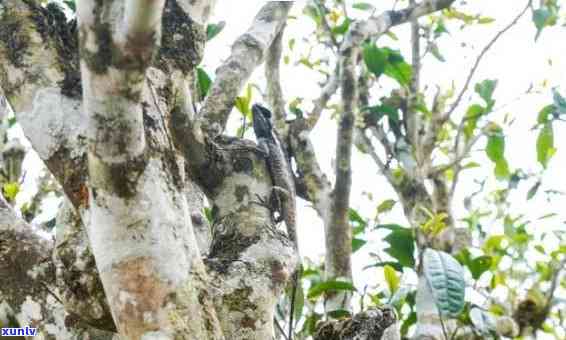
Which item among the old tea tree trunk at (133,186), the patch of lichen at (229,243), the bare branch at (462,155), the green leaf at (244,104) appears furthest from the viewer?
the bare branch at (462,155)

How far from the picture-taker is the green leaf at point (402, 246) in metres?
2.30

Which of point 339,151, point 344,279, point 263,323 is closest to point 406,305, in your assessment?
point 344,279

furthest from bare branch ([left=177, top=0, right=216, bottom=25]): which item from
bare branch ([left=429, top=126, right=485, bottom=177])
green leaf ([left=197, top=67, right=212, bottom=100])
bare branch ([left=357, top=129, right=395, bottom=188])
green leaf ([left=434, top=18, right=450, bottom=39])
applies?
green leaf ([left=434, top=18, right=450, bottom=39])

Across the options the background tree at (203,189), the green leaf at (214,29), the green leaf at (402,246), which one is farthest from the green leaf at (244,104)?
the green leaf at (402,246)

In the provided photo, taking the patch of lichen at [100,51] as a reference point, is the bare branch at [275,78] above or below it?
above

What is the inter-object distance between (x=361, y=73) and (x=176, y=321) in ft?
8.24

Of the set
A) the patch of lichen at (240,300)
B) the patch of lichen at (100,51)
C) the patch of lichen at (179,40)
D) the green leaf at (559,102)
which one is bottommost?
the patch of lichen at (240,300)

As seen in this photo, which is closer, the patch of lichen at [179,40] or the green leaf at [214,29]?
the patch of lichen at [179,40]

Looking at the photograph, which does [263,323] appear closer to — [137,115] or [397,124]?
[137,115]

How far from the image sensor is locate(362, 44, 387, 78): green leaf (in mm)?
3053

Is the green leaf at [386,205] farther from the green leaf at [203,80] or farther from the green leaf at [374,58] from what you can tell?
the green leaf at [203,80]

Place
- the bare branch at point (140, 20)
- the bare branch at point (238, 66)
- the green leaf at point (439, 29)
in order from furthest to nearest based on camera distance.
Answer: the green leaf at point (439, 29), the bare branch at point (238, 66), the bare branch at point (140, 20)

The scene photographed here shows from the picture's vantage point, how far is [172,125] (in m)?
1.64

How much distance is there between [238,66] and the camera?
2.10m
